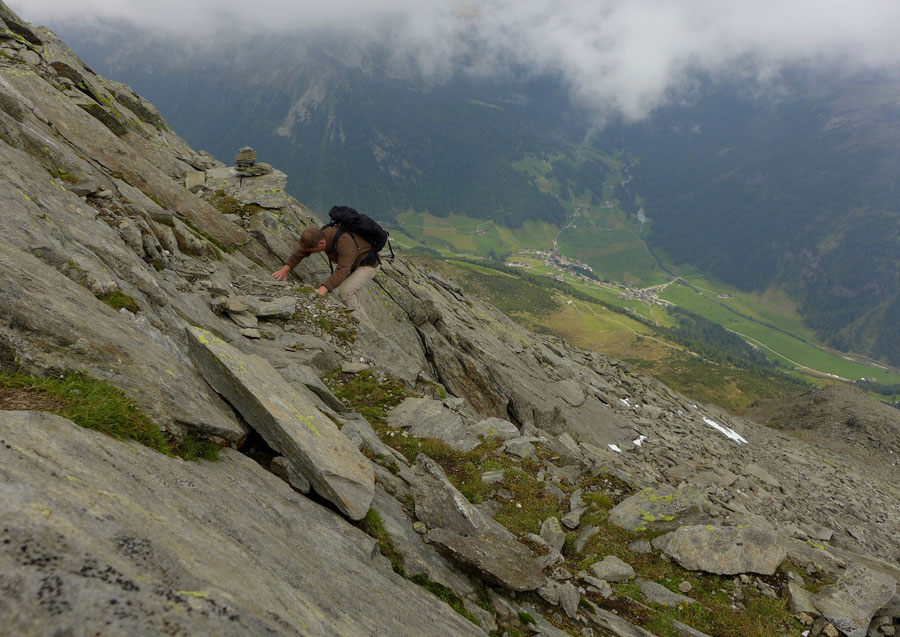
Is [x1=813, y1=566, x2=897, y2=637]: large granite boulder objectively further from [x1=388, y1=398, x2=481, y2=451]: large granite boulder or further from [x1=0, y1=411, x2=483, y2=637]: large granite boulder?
[x1=388, y1=398, x2=481, y2=451]: large granite boulder

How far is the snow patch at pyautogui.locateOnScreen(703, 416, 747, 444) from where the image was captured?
2432 inches

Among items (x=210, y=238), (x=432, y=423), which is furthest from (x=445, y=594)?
(x=210, y=238)

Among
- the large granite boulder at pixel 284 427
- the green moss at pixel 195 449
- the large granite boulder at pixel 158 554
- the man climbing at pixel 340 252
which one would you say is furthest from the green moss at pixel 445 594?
the man climbing at pixel 340 252

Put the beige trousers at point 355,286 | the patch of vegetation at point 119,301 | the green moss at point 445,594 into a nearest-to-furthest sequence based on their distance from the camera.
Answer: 1. the green moss at point 445,594
2. the patch of vegetation at point 119,301
3. the beige trousers at point 355,286

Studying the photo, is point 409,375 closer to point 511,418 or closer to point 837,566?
point 511,418

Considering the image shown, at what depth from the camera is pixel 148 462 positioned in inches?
266

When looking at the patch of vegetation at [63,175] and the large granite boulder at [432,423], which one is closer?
the patch of vegetation at [63,175]

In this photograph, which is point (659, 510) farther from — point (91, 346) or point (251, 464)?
point (91, 346)

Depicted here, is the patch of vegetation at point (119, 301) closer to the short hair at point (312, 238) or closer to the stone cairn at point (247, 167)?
the short hair at point (312, 238)

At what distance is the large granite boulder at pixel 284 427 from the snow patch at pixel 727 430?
6574 cm

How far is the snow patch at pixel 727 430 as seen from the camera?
61.8m

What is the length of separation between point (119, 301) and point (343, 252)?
465 inches

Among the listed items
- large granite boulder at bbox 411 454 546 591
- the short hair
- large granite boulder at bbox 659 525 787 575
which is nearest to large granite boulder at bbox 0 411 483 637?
large granite boulder at bbox 411 454 546 591

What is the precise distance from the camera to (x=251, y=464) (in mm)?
9641
